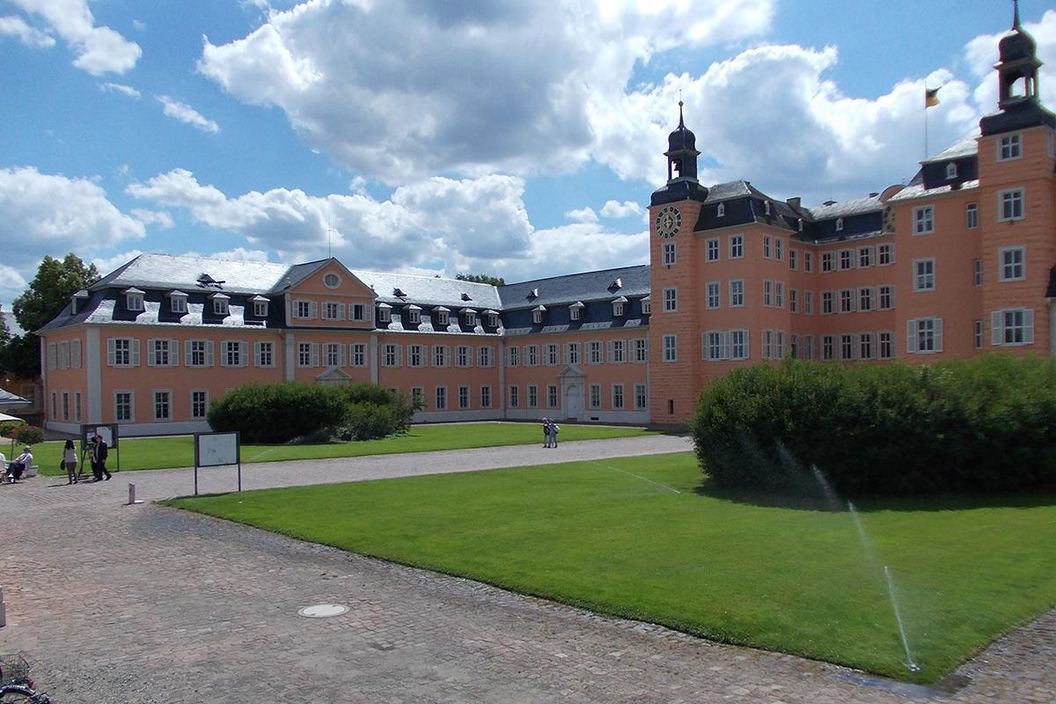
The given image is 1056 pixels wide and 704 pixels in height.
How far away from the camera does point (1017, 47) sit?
1561 inches

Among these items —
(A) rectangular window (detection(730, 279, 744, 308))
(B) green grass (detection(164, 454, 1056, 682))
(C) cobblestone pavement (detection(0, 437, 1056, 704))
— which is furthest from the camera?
(A) rectangular window (detection(730, 279, 744, 308))

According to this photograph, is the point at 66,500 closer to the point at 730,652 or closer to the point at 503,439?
the point at 730,652

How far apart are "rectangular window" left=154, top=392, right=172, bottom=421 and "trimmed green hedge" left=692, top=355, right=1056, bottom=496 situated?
40.6 metres

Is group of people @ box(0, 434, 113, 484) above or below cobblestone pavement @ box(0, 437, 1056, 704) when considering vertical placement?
above

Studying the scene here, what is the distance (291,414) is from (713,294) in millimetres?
25806

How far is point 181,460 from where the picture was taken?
32.9 m

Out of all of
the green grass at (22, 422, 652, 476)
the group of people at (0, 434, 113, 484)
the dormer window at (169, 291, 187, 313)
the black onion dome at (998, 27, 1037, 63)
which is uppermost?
the black onion dome at (998, 27, 1037, 63)

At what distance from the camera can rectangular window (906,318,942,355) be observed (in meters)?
43.1

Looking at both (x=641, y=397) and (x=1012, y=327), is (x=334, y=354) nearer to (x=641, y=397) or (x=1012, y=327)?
(x=641, y=397)

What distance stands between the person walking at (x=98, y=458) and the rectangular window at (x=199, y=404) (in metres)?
26.8

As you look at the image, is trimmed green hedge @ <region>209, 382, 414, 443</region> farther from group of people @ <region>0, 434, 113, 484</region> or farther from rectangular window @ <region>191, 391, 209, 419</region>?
group of people @ <region>0, 434, 113, 484</region>

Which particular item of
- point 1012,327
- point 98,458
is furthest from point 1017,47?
point 98,458

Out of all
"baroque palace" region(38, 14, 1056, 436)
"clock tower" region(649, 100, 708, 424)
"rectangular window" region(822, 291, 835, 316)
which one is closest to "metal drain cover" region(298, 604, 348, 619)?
"baroque palace" region(38, 14, 1056, 436)

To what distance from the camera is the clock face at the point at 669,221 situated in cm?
5335
